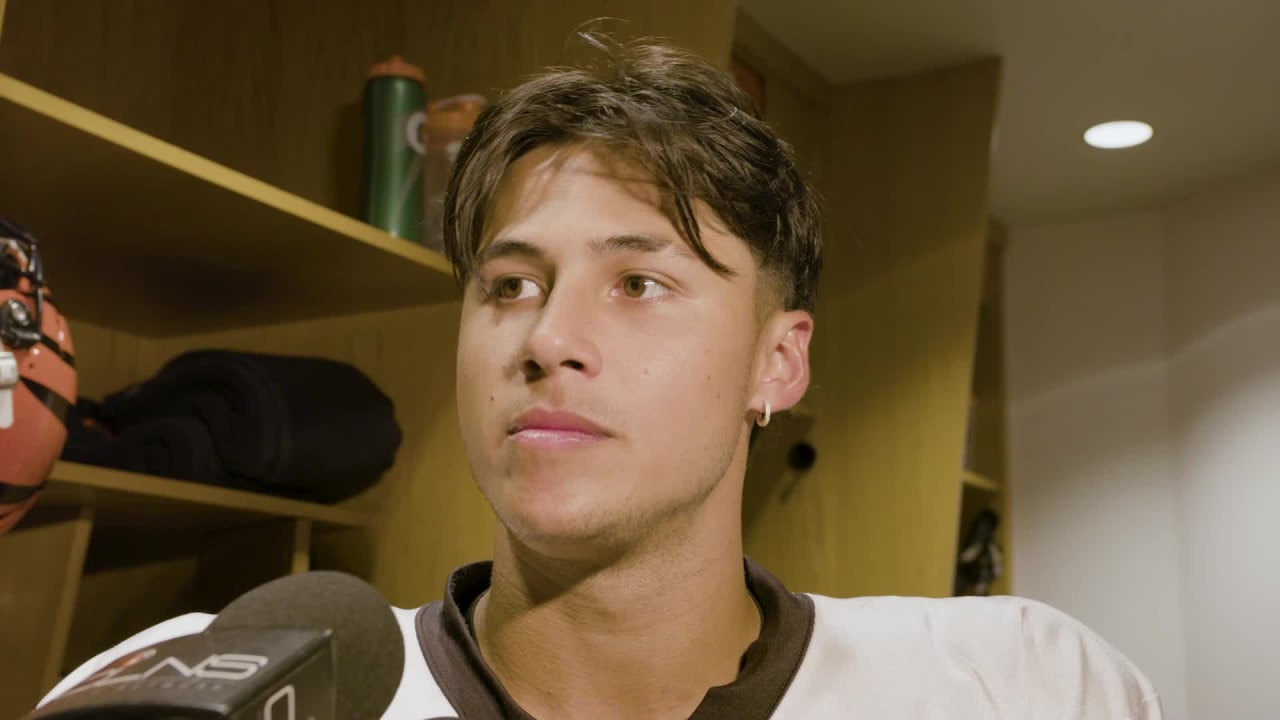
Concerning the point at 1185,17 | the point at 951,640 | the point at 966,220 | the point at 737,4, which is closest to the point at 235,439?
the point at 951,640

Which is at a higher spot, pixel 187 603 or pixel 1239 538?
pixel 1239 538

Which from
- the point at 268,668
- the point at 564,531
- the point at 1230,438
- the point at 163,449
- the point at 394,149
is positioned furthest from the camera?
the point at 1230,438

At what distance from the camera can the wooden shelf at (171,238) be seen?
111 centimetres

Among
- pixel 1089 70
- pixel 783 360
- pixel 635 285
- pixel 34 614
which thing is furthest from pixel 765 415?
pixel 1089 70

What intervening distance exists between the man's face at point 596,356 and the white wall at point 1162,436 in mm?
1578

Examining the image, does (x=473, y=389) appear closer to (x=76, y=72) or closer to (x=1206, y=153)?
(x=76, y=72)

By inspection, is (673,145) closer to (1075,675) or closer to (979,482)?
(1075,675)

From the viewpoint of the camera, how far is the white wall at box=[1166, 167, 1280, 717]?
2.23 metres

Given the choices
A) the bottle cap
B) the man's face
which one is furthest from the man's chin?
the bottle cap

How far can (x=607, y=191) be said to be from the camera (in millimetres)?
1040

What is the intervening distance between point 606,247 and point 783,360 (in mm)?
232

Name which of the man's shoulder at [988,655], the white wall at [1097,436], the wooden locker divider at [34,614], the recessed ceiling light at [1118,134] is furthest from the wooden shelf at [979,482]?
the wooden locker divider at [34,614]

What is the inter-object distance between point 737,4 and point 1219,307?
112 cm

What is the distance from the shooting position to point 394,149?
1.54 m
